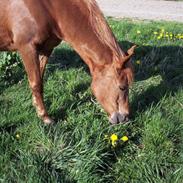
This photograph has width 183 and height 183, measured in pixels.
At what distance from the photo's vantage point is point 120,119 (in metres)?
4.62

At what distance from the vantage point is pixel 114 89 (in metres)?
4.58

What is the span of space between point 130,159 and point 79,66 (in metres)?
2.56

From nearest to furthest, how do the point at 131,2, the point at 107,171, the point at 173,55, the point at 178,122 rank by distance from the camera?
the point at 107,171 < the point at 178,122 < the point at 173,55 < the point at 131,2

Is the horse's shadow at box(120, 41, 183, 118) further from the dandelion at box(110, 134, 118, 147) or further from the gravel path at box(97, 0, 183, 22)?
the gravel path at box(97, 0, 183, 22)

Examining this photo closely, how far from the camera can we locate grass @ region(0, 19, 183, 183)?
12.2ft

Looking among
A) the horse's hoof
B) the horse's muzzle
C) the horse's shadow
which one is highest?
the horse's hoof

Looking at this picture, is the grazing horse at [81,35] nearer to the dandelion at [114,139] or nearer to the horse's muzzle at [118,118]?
the horse's muzzle at [118,118]

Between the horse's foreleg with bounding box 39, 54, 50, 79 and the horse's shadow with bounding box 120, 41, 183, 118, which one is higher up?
the horse's foreleg with bounding box 39, 54, 50, 79

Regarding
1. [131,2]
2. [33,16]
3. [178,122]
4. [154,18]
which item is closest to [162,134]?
[178,122]

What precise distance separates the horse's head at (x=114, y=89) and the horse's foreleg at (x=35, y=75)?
2.18 feet

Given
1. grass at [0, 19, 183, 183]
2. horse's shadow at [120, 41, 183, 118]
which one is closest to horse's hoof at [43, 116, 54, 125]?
grass at [0, 19, 183, 183]

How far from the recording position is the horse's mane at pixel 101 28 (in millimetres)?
4562

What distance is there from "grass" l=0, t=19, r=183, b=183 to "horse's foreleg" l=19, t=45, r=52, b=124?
13 cm

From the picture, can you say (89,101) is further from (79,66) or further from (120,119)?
(79,66)
